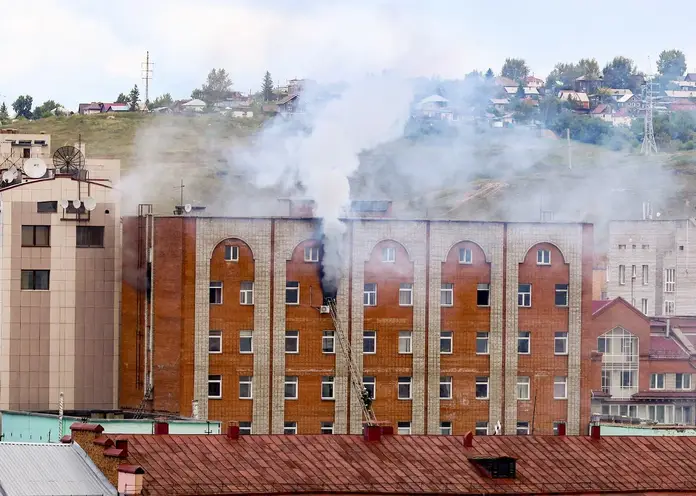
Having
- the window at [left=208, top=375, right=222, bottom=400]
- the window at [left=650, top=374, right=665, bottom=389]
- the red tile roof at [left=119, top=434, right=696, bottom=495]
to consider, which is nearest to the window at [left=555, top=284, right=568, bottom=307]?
the window at [left=208, top=375, right=222, bottom=400]

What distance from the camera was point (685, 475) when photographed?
90.1 meters

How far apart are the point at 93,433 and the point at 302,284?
41.0 m

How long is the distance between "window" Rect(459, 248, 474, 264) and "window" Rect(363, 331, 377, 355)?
22.2 feet

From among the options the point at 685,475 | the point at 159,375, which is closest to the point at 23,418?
the point at 159,375

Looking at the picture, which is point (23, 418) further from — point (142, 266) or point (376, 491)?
point (376, 491)

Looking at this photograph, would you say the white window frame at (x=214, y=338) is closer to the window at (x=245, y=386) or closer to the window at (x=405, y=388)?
the window at (x=245, y=386)

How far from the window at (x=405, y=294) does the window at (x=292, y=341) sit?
21.1 feet

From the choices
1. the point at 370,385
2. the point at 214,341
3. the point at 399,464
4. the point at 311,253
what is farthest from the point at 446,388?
the point at 399,464

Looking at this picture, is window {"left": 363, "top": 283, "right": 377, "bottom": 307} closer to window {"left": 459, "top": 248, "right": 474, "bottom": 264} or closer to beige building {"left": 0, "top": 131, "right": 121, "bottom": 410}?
window {"left": 459, "top": 248, "right": 474, "bottom": 264}

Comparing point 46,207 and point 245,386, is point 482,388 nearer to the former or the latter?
point 245,386

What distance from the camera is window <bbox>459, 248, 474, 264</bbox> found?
419 ft

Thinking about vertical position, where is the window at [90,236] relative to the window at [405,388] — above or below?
above

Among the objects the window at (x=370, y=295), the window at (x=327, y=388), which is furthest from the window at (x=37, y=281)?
the window at (x=370, y=295)

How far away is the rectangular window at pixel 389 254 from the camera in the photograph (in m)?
127
